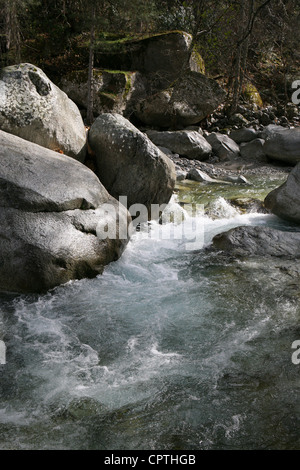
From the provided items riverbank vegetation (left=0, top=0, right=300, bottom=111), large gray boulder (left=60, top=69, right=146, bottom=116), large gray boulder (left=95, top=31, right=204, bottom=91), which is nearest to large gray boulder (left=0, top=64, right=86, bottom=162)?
riverbank vegetation (left=0, top=0, right=300, bottom=111)

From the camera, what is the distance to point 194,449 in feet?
9.36

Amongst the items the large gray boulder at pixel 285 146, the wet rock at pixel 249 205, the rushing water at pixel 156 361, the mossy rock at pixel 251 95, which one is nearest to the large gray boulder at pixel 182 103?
the large gray boulder at pixel 285 146

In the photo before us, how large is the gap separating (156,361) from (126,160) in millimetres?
4406

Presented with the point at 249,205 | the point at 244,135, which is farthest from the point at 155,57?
the point at 249,205

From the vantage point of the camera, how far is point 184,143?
12.6 metres

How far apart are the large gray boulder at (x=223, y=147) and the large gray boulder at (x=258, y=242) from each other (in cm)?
713

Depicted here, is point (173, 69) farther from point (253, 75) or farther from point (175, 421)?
point (175, 421)

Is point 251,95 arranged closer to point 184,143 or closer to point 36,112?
point 184,143

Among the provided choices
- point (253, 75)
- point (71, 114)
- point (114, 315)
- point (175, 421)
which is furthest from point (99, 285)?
point (253, 75)

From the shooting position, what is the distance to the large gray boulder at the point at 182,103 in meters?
14.0

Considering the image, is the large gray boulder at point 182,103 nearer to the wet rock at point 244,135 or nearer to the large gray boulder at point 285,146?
the wet rock at point 244,135

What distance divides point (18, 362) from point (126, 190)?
4304mm

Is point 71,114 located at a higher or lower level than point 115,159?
higher

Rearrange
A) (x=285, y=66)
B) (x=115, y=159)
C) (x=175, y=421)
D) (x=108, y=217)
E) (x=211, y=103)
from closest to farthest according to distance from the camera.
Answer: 1. (x=175, y=421)
2. (x=108, y=217)
3. (x=115, y=159)
4. (x=211, y=103)
5. (x=285, y=66)
